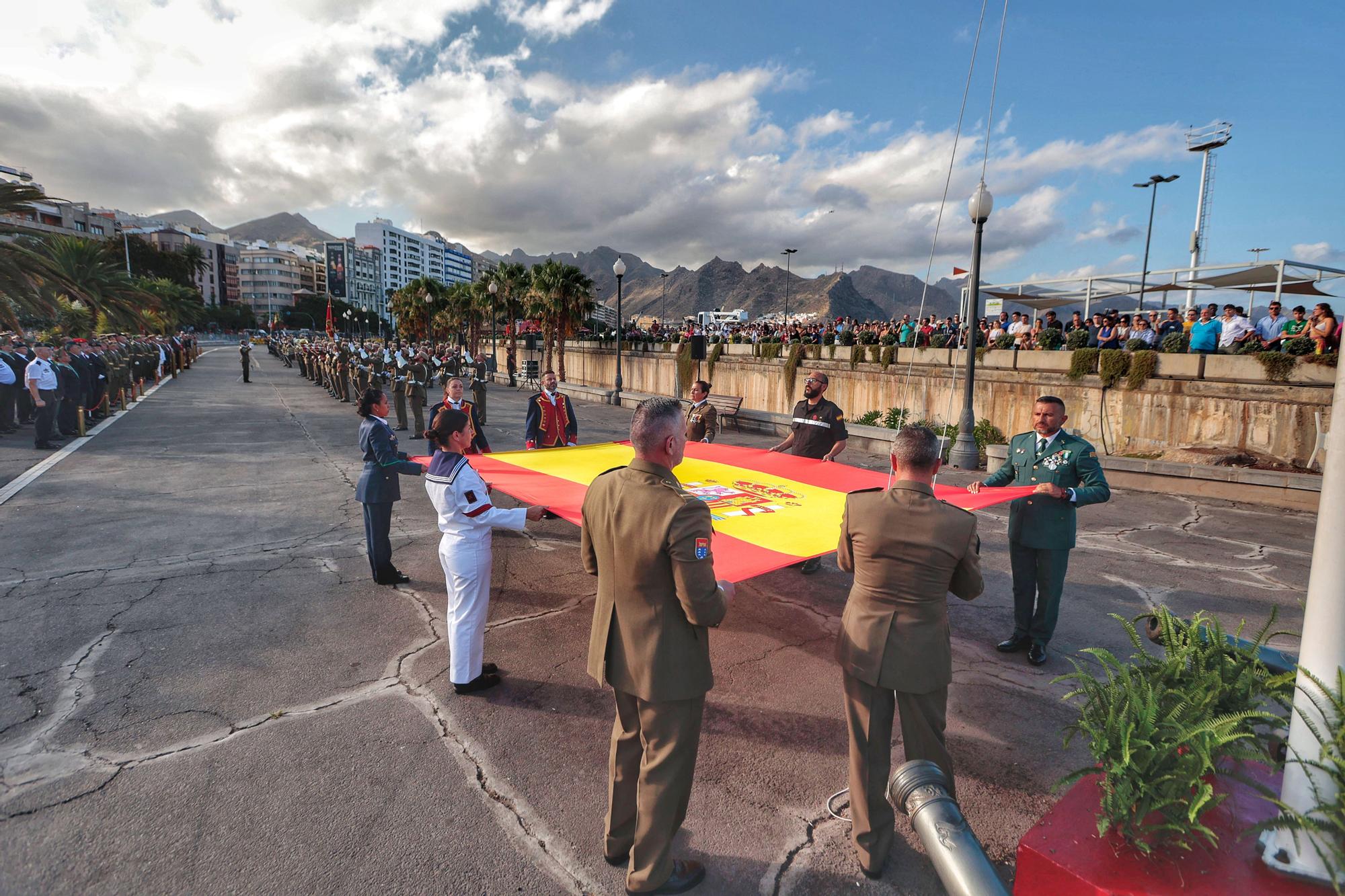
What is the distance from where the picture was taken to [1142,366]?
1320 cm

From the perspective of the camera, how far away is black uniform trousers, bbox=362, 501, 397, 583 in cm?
629

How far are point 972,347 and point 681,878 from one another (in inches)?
493

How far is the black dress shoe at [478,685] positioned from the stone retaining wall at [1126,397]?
6.74m

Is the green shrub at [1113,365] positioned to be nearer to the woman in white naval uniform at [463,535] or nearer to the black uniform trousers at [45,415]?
the woman in white naval uniform at [463,535]

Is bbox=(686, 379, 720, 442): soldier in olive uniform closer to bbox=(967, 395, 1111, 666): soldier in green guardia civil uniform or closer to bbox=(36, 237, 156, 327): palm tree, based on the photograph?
bbox=(967, 395, 1111, 666): soldier in green guardia civil uniform

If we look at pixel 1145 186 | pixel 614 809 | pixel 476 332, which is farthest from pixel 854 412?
pixel 476 332

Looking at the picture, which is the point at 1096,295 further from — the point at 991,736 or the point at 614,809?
Answer: the point at 614,809

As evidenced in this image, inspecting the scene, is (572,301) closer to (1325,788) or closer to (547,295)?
(547,295)

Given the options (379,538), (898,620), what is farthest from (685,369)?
(898,620)

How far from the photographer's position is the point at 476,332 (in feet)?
188

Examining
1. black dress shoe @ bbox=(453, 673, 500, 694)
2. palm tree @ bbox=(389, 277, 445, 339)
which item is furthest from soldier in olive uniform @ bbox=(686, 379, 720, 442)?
palm tree @ bbox=(389, 277, 445, 339)

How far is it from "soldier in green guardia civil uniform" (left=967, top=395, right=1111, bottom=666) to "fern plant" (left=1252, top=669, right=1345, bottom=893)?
2.94 m

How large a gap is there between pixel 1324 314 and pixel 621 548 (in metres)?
14.6

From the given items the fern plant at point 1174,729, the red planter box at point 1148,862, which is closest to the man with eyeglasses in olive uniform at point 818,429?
the fern plant at point 1174,729
